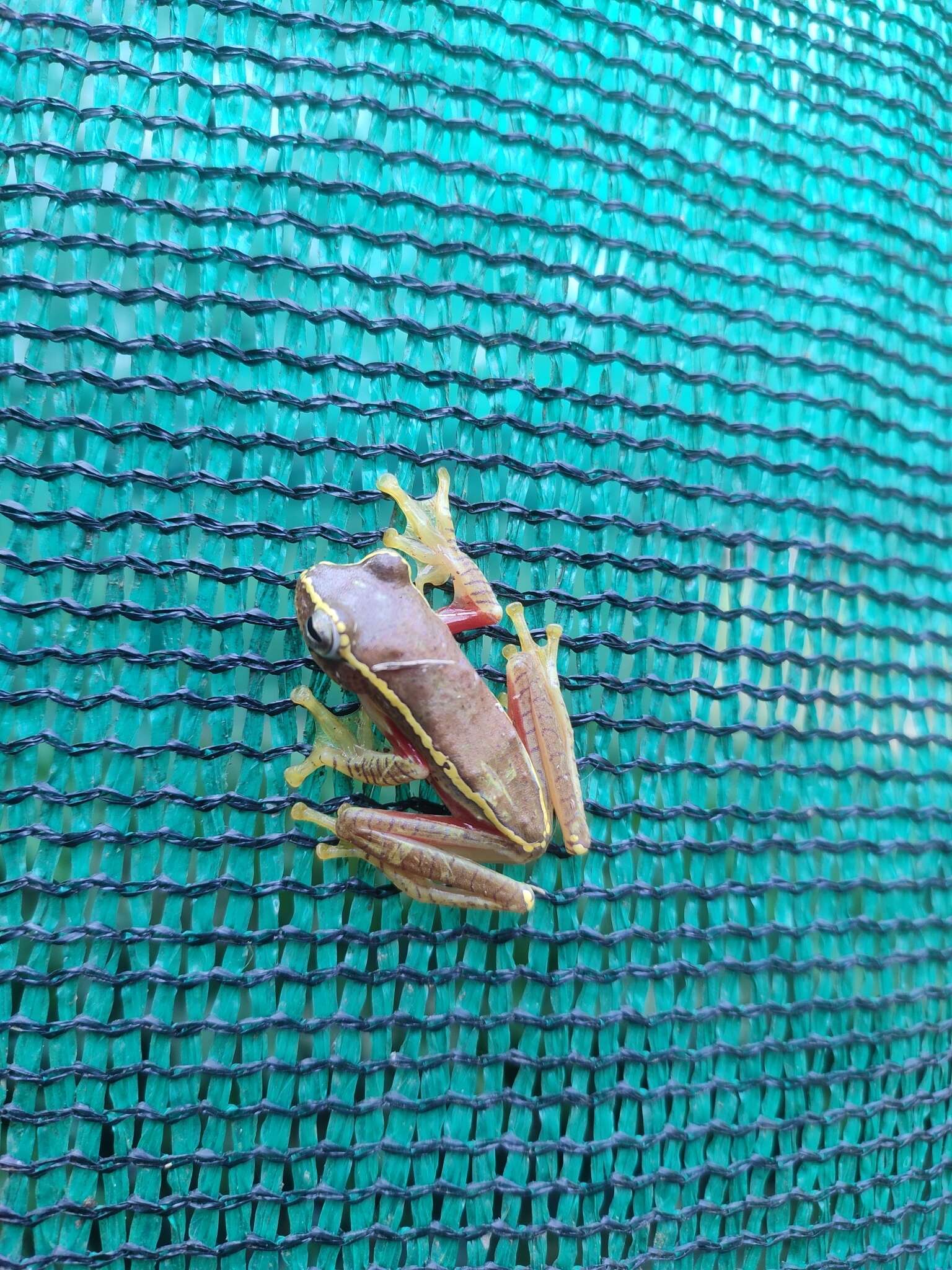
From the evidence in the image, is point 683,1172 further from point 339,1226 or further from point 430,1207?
point 339,1226

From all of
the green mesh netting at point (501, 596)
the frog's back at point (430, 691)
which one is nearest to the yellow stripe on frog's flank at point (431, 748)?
the frog's back at point (430, 691)

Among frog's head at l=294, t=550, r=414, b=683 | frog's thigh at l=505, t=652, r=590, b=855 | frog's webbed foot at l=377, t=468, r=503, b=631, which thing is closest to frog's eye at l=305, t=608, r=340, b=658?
frog's head at l=294, t=550, r=414, b=683

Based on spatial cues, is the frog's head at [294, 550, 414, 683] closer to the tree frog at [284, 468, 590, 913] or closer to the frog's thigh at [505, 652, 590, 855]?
the tree frog at [284, 468, 590, 913]

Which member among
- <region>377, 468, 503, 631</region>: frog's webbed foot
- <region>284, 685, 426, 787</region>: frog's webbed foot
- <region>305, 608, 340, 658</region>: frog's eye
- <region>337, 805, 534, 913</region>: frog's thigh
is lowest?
<region>337, 805, 534, 913</region>: frog's thigh

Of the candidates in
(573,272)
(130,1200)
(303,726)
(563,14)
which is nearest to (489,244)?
(573,272)

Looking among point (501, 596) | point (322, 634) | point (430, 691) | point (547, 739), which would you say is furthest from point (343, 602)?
point (547, 739)

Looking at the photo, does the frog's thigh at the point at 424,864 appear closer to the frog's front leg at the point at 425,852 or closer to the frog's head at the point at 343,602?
the frog's front leg at the point at 425,852

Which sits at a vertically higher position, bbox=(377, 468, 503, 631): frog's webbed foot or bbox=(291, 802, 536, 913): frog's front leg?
bbox=(377, 468, 503, 631): frog's webbed foot
